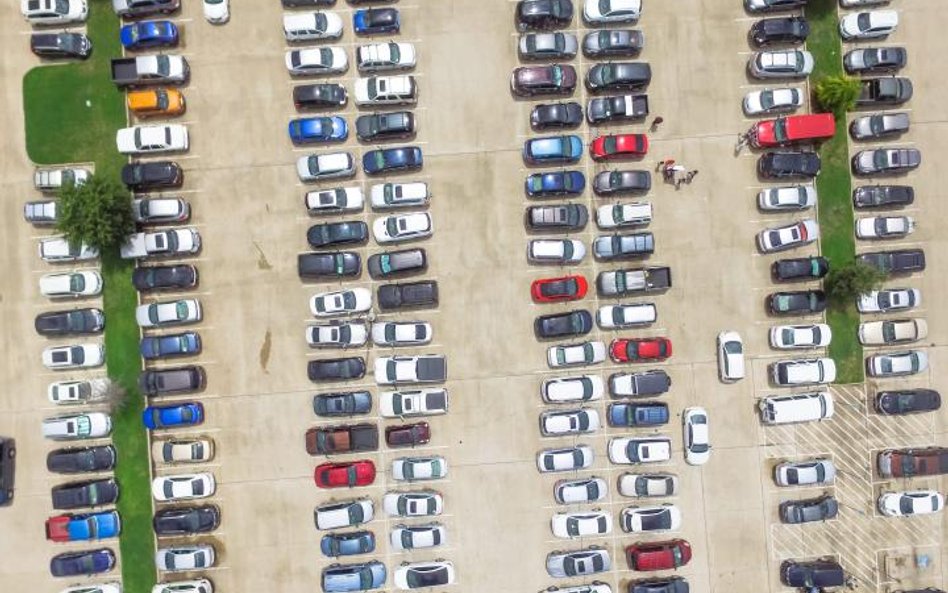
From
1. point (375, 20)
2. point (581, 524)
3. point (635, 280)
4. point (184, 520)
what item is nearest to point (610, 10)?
point (375, 20)

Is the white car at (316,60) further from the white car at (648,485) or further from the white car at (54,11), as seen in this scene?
the white car at (648,485)

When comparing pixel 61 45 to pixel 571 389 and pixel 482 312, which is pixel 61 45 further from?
pixel 571 389

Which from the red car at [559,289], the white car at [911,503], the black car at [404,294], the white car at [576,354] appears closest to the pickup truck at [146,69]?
the black car at [404,294]

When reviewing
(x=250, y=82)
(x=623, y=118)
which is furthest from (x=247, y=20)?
(x=623, y=118)

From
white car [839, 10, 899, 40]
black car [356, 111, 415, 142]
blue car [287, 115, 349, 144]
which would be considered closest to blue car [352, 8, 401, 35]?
black car [356, 111, 415, 142]

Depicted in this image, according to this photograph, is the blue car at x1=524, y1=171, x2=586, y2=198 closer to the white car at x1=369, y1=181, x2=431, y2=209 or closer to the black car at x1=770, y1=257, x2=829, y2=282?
the white car at x1=369, y1=181, x2=431, y2=209

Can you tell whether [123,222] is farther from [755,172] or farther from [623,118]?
[755,172]
